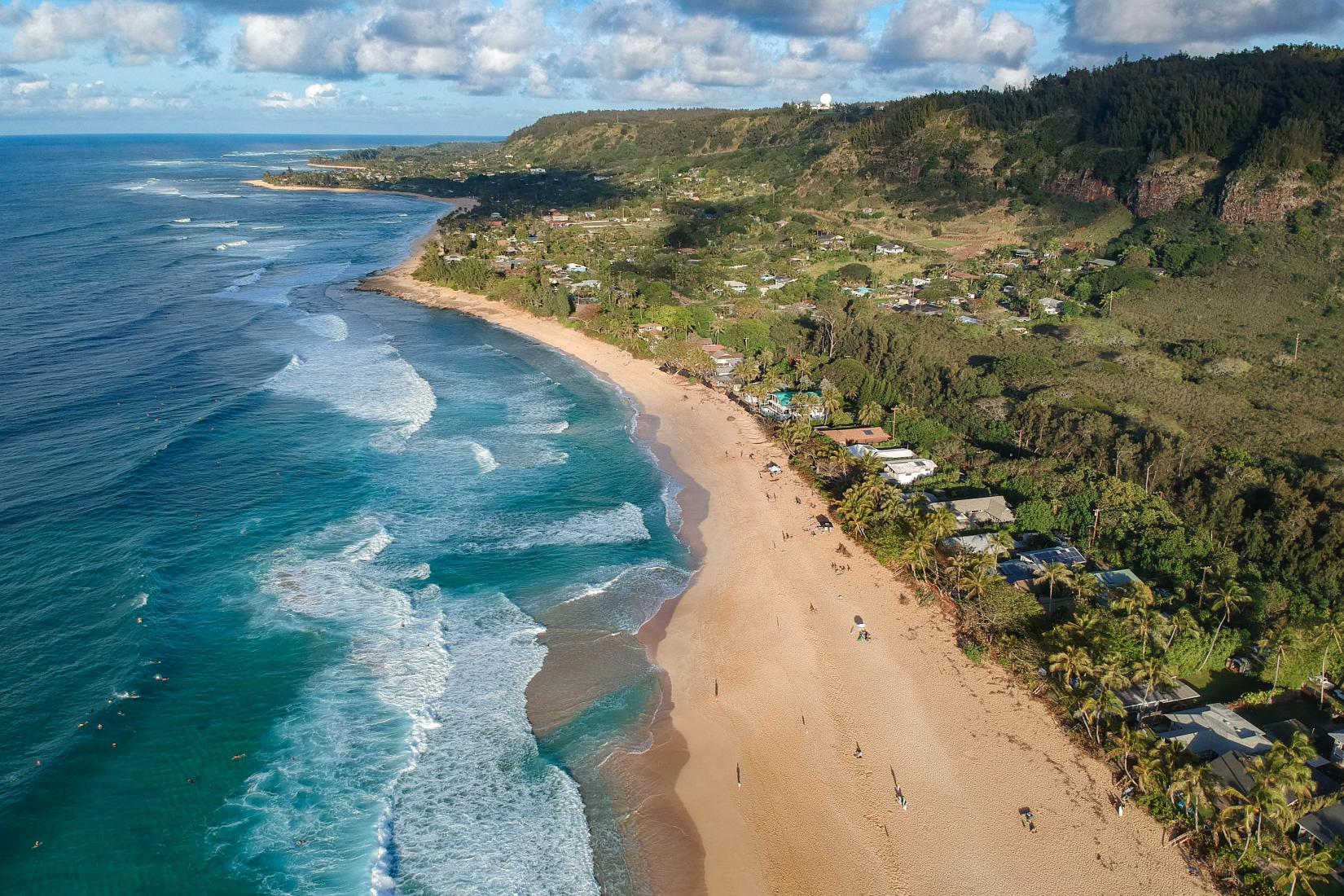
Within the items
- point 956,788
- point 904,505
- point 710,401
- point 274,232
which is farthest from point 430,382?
point 274,232

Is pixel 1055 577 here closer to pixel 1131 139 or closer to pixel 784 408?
pixel 784 408

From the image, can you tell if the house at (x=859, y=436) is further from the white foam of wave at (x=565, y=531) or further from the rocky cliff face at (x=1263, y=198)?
the rocky cliff face at (x=1263, y=198)

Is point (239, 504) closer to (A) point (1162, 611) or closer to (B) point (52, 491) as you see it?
(B) point (52, 491)

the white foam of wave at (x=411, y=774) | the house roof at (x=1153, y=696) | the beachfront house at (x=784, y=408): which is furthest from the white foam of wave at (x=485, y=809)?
the beachfront house at (x=784, y=408)

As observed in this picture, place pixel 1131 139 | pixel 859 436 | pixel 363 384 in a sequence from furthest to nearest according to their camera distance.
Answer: pixel 1131 139 < pixel 363 384 < pixel 859 436

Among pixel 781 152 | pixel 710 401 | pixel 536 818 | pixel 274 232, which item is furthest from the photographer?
pixel 781 152

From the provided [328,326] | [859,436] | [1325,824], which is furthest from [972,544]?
[328,326]
